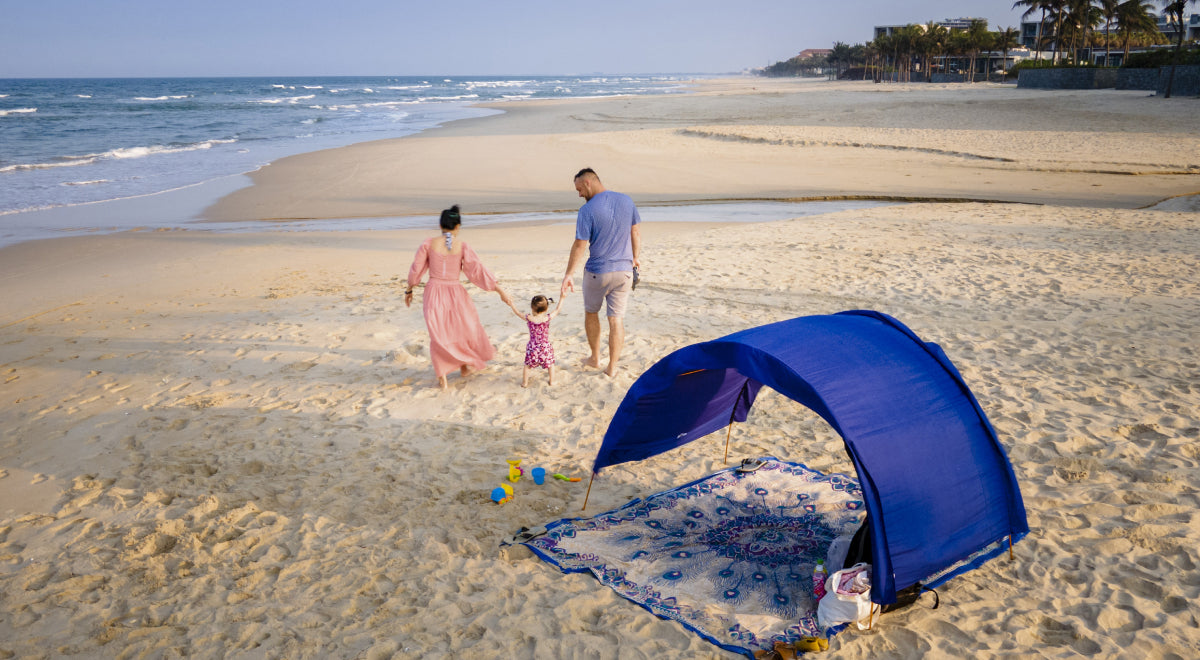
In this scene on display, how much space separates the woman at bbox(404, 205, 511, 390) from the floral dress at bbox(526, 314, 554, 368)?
38 centimetres

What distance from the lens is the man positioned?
242 inches

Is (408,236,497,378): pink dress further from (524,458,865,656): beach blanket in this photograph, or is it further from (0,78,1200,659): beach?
(524,458,865,656): beach blanket

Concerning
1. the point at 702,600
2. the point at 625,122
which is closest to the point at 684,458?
the point at 702,600

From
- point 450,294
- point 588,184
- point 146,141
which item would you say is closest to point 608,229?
point 588,184

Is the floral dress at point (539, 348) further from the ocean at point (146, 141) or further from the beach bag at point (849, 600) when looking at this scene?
the ocean at point (146, 141)

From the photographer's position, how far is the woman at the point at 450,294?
632 centimetres

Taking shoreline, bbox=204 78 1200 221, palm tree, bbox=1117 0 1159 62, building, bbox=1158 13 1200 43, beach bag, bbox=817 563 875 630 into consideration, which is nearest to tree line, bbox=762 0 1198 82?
palm tree, bbox=1117 0 1159 62

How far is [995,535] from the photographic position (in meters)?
3.79

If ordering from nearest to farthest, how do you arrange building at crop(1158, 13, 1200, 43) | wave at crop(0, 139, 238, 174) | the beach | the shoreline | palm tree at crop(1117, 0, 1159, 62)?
the beach < the shoreline < wave at crop(0, 139, 238, 174) < palm tree at crop(1117, 0, 1159, 62) < building at crop(1158, 13, 1200, 43)

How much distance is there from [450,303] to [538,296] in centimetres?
78

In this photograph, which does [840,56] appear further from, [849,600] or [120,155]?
[849,600]

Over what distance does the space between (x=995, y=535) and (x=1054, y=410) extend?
2.63 meters

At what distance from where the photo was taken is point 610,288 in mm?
6422

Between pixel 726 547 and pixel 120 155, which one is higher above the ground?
pixel 120 155
